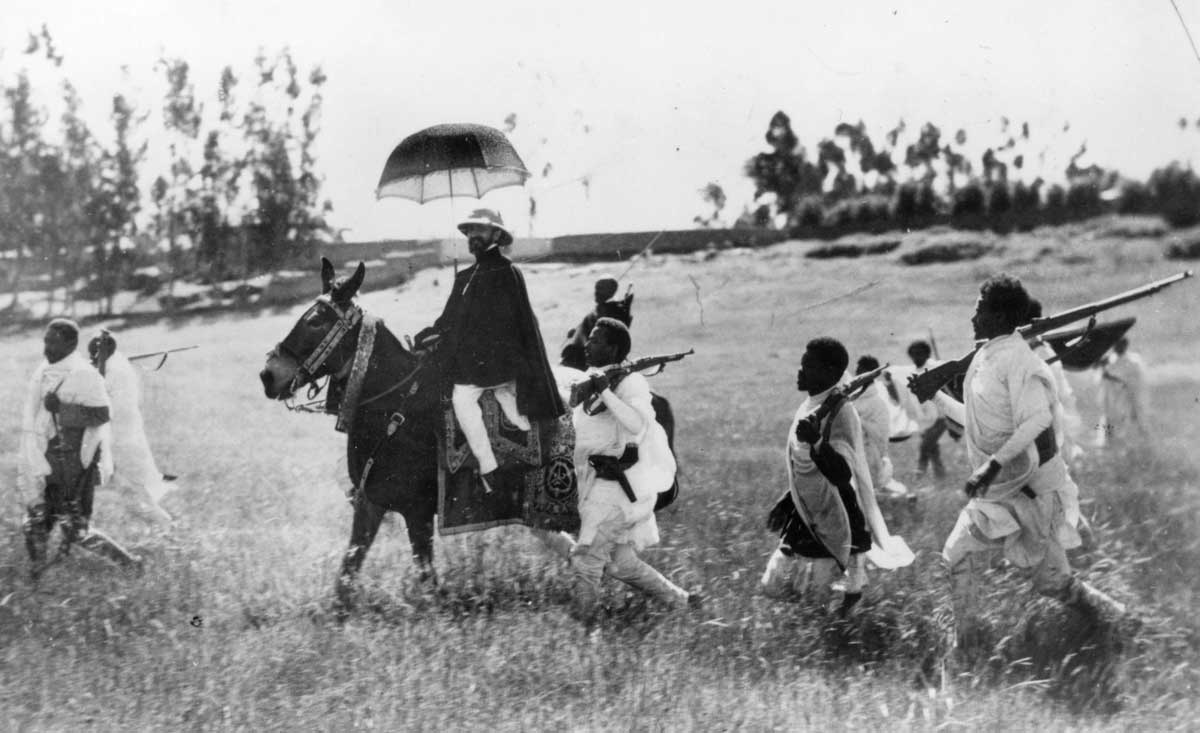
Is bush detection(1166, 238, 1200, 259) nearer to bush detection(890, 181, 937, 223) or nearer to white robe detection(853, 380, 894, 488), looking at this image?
bush detection(890, 181, 937, 223)

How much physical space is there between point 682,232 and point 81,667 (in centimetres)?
444

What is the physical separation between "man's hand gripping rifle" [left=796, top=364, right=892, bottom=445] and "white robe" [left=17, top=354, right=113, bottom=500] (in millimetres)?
4623

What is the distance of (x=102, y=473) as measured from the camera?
777 centimetres

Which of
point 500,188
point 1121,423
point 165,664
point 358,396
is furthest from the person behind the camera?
point 1121,423

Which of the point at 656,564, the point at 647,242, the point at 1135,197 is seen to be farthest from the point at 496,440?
the point at 1135,197

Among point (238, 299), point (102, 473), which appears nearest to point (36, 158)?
point (238, 299)

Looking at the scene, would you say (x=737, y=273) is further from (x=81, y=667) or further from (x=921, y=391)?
(x=81, y=667)

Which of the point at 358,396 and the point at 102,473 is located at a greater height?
the point at 358,396

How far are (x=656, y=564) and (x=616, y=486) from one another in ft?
2.55

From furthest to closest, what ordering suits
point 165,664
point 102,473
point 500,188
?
point 102,473, point 500,188, point 165,664

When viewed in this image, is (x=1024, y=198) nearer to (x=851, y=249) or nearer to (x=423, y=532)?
(x=851, y=249)

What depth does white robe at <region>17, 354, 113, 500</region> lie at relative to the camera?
7.64 metres

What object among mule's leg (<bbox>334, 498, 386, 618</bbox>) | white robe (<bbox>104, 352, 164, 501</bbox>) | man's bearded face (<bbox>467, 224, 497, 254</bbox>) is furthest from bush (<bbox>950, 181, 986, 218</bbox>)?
white robe (<bbox>104, 352, 164, 501</bbox>)

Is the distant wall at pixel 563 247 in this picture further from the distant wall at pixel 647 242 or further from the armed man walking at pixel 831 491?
the armed man walking at pixel 831 491
